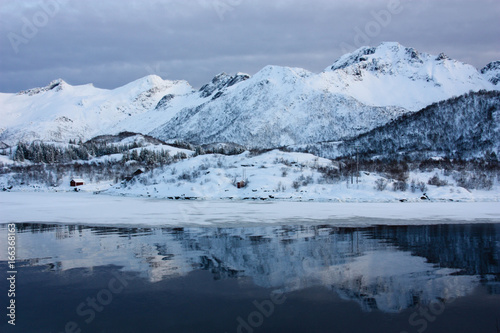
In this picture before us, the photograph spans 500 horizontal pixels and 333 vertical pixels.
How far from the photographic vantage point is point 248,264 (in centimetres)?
1641

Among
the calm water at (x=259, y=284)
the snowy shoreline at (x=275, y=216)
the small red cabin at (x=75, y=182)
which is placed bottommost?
the calm water at (x=259, y=284)

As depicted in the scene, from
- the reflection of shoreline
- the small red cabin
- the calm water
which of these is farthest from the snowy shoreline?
the small red cabin

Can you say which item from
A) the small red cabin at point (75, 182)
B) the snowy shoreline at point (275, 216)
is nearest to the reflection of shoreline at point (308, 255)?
the snowy shoreline at point (275, 216)

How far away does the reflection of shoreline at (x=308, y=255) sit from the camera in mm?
13547

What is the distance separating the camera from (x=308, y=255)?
1775 centimetres

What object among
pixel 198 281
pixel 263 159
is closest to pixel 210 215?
pixel 198 281

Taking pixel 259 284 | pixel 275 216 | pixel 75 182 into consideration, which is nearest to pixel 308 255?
pixel 259 284

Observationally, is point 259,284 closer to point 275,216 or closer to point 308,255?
point 308,255

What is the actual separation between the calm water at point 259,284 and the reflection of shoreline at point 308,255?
0.06 metres

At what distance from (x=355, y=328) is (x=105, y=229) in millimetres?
20216

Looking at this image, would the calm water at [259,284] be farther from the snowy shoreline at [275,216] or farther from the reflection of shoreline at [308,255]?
the snowy shoreline at [275,216]

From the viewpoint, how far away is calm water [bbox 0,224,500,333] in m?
10.8

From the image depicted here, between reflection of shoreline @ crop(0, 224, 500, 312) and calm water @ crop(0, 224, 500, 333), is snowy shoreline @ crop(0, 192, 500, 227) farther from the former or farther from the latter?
calm water @ crop(0, 224, 500, 333)

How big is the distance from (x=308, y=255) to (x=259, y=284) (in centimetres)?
453
